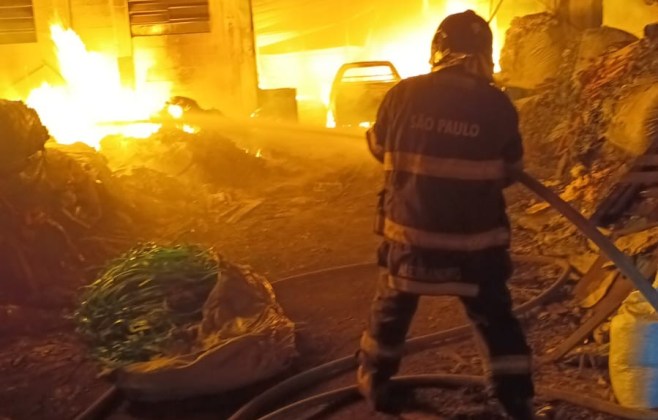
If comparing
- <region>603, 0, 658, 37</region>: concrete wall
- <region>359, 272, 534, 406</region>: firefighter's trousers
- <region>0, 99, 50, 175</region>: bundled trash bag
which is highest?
<region>603, 0, 658, 37</region>: concrete wall

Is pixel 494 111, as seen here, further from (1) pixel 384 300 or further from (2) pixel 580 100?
(2) pixel 580 100

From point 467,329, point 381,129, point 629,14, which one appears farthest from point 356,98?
point 381,129

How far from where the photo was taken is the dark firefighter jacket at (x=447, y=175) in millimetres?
3736

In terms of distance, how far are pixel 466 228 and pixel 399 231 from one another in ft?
1.08

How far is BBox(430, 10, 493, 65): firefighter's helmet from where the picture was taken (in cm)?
380

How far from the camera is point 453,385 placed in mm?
4641

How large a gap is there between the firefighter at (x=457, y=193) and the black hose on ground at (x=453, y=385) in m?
0.41

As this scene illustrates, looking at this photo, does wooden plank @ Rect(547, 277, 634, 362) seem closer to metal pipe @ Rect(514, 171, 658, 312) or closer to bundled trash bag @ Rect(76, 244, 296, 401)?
metal pipe @ Rect(514, 171, 658, 312)

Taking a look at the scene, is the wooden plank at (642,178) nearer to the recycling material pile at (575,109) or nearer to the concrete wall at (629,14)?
the recycling material pile at (575,109)

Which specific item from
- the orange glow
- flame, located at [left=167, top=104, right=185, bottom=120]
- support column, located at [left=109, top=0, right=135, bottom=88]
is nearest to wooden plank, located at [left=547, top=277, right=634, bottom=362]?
flame, located at [left=167, top=104, right=185, bottom=120]

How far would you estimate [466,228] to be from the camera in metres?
3.83

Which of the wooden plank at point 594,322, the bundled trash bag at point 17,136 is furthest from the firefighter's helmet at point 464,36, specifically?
the bundled trash bag at point 17,136

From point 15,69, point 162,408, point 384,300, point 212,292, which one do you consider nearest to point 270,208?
point 212,292

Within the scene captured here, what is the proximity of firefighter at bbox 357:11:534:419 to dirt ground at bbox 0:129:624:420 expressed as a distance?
647mm
